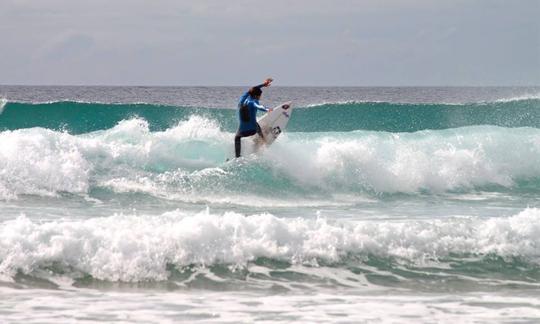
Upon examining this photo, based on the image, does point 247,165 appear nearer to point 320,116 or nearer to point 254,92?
point 254,92

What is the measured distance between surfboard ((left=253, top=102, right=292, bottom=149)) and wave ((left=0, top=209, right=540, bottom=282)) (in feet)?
20.6

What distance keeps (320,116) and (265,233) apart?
751 inches

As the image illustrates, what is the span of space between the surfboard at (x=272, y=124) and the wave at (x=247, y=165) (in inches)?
8.9

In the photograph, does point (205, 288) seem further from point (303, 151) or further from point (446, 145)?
point (446, 145)

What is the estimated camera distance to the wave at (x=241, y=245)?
846 cm

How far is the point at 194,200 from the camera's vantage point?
13.9 metres

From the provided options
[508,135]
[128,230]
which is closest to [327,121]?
[508,135]

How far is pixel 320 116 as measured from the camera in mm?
28094

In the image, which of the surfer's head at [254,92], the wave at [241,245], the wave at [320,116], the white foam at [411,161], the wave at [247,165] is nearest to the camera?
the wave at [241,245]

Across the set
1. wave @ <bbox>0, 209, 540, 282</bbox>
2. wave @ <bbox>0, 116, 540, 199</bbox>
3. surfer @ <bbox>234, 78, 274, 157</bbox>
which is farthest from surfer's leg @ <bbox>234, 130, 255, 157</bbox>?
wave @ <bbox>0, 209, 540, 282</bbox>

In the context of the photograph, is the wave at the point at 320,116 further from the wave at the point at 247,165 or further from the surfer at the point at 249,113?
the surfer at the point at 249,113

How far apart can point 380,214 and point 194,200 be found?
11.2 feet

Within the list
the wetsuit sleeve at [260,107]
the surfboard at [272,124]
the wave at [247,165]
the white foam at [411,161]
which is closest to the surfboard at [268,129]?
the surfboard at [272,124]

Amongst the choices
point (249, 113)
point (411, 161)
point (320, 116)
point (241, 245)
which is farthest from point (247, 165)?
point (320, 116)
